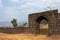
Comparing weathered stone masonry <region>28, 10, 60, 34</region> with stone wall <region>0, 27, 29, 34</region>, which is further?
stone wall <region>0, 27, 29, 34</region>

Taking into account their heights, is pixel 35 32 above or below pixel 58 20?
below

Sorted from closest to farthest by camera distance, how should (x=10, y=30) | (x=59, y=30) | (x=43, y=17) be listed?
(x=59, y=30)
(x=43, y=17)
(x=10, y=30)

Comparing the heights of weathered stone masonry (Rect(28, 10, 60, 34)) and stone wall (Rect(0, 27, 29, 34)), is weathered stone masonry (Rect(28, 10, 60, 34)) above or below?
above

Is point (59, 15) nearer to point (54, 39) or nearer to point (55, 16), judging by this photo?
point (55, 16)

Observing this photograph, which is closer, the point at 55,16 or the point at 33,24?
the point at 55,16

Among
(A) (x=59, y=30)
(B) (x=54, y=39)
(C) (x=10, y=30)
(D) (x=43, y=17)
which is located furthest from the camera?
(C) (x=10, y=30)

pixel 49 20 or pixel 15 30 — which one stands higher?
pixel 49 20

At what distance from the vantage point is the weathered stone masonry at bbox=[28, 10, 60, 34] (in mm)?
26250

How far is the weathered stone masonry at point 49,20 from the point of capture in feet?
86.1

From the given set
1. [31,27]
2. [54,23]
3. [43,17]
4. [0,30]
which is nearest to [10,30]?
[0,30]

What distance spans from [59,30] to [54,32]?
36.2 inches

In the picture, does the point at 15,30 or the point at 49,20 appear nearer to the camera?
the point at 49,20

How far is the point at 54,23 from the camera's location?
87.2 feet

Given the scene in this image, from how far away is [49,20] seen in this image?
2736 cm
